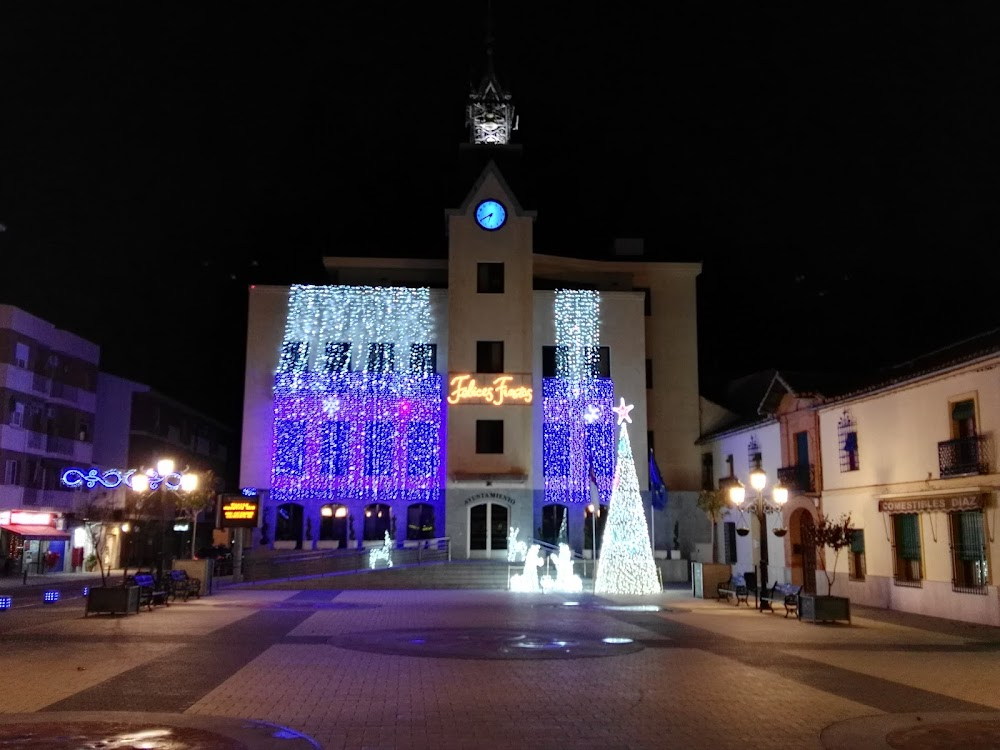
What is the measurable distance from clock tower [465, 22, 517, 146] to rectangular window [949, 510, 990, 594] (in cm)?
3093

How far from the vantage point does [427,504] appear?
44.2 m

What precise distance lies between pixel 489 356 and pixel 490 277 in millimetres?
3633

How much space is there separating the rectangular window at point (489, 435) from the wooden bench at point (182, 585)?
1597cm

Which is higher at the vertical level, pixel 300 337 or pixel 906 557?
pixel 300 337

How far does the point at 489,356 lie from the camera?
41.9m

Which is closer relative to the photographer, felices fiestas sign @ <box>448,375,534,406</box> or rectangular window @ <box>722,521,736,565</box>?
rectangular window @ <box>722,521,736,565</box>

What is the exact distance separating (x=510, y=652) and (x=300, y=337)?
2864 centimetres

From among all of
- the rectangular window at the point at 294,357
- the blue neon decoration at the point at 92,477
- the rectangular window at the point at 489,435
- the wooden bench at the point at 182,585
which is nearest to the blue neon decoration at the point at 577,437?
the rectangular window at the point at 489,435

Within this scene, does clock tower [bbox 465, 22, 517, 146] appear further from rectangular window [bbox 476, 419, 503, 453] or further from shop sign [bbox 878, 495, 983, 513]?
shop sign [bbox 878, 495, 983, 513]

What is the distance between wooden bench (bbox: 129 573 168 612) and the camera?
2380 cm

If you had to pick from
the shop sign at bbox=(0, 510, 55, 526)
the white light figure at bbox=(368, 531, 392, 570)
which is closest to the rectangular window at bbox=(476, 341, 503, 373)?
the white light figure at bbox=(368, 531, 392, 570)

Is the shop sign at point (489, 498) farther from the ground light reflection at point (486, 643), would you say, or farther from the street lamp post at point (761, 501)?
the ground light reflection at point (486, 643)

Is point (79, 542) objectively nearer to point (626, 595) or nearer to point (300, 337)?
point (300, 337)

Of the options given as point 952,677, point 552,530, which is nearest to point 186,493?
point 552,530
